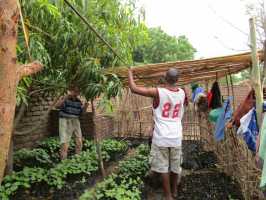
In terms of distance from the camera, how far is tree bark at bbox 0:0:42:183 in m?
1.24

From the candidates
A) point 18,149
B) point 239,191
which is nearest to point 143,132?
point 18,149

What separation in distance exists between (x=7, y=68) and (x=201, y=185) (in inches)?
159

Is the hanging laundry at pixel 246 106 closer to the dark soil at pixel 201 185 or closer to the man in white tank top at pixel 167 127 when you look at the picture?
the man in white tank top at pixel 167 127

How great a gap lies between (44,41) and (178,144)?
7.11 ft

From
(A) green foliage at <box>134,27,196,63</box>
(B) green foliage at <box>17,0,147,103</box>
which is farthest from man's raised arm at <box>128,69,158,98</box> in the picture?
(A) green foliage at <box>134,27,196,63</box>

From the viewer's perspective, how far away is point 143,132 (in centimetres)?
991

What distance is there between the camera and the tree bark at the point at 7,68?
4.06 ft

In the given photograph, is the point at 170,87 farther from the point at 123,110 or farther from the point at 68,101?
the point at 123,110

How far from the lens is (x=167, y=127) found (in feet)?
13.4

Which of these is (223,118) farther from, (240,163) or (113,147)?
(113,147)

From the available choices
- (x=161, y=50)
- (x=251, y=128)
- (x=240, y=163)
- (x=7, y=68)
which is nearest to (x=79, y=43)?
(x=251, y=128)

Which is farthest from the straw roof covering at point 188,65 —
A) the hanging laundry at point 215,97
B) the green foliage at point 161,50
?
the green foliage at point 161,50

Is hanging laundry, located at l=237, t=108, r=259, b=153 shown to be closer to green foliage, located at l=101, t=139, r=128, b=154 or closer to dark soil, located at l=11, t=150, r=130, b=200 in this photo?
dark soil, located at l=11, t=150, r=130, b=200

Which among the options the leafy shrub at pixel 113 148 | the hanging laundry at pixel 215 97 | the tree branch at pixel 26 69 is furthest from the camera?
the leafy shrub at pixel 113 148
